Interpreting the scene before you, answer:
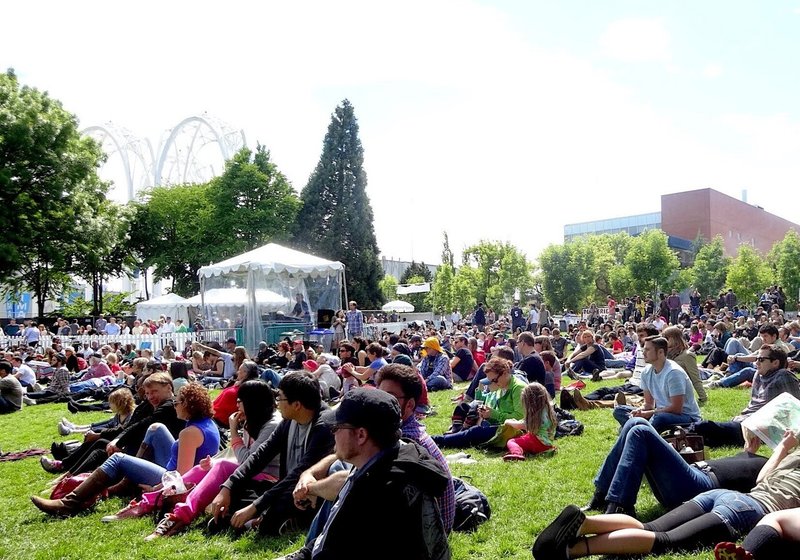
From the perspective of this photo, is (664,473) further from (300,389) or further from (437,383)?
(437,383)

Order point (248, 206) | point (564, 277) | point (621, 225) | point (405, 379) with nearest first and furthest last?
1. point (405, 379)
2. point (248, 206)
3. point (564, 277)
4. point (621, 225)

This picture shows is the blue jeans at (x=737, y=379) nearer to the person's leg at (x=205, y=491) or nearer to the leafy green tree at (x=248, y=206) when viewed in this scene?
the person's leg at (x=205, y=491)

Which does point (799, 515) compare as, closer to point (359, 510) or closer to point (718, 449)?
point (359, 510)

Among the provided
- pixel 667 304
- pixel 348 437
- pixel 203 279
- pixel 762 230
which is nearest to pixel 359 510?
pixel 348 437

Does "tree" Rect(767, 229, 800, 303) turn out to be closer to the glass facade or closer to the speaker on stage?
the glass facade

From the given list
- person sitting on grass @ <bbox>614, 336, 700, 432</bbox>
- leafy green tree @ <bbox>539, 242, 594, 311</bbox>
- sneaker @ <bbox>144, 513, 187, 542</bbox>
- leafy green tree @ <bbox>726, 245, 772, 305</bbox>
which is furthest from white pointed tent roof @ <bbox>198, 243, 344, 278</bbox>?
leafy green tree @ <bbox>726, 245, 772, 305</bbox>

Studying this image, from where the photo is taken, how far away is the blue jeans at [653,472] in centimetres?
446

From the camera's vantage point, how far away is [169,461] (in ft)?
20.8

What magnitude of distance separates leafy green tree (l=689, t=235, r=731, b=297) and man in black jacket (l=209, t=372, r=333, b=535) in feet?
211

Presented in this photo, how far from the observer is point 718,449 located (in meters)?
6.64

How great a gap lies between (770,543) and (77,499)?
5.63m

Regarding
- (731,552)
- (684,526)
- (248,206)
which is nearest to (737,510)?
(684,526)

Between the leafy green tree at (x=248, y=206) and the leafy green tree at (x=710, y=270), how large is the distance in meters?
38.9

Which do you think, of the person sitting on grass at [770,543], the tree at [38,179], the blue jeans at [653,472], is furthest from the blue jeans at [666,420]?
the tree at [38,179]
